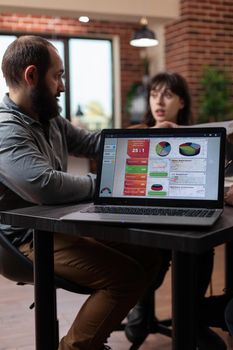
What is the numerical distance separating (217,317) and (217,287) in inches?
49.0

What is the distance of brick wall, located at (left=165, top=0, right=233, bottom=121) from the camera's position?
5770 mm

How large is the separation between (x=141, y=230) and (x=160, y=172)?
336mm

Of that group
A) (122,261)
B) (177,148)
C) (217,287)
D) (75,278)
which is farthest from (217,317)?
(217,287)

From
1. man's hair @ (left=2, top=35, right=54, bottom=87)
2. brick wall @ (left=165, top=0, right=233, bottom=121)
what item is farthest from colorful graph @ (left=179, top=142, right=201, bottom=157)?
brick wall @ (left=165, top=0, right=233, bottom=121)

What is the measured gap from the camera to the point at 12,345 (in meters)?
2.13

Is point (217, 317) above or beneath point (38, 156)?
beneath

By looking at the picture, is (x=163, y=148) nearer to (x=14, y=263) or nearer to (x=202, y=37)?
(x=14, y=263)

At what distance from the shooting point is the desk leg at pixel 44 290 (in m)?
1.40

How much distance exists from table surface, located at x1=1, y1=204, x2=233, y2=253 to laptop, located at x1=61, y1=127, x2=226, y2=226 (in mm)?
55

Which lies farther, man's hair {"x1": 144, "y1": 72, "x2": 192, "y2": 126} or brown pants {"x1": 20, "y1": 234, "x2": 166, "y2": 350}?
man's hair {"x1": 144, "y1": 72, "x2": 192, "y2": 126}

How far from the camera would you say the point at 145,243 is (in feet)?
3.62

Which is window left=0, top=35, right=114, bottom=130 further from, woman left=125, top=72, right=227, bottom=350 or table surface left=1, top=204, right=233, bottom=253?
table surface left=1, top=204, right=233, bottom=253

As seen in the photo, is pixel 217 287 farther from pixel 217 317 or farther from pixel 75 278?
pixel 75 278

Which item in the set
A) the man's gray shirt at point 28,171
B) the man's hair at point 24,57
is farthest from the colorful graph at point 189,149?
the man's hair at point 24,57
